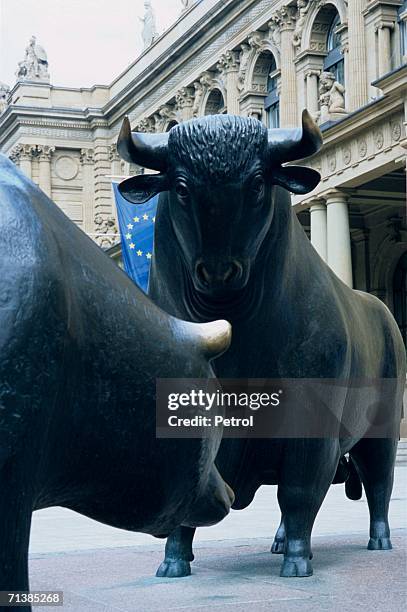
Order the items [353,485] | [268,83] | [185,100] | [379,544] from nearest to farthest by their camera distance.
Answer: [379,544]
[353,485]
[268,83]
[185,100]

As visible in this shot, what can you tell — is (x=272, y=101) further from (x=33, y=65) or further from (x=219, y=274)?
(x=219, y=274)

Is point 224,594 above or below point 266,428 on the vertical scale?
below

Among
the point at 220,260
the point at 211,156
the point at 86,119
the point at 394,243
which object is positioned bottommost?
the point at 220,260

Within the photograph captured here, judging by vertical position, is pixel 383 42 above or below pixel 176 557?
above

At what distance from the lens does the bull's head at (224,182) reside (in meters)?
3.95

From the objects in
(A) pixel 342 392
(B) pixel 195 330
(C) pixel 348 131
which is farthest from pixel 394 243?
(B) pixel 195 330

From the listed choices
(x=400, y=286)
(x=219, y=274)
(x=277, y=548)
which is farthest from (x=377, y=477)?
(x=400, y=286)

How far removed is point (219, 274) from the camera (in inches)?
159

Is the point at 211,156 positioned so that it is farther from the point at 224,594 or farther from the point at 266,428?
the point at 224,594

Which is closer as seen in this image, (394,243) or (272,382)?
(272,382)

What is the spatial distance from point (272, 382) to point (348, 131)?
23654 millimetres

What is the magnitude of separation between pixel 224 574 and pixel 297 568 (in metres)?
0.42

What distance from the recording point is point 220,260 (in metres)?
3.99

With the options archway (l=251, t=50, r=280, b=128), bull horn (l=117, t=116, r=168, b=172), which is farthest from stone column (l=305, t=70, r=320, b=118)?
bull horn (l=117, t=116, r=168, b=172)
